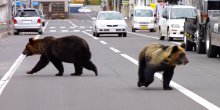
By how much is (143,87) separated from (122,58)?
9.71m

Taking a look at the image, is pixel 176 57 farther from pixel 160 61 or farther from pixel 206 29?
pixel 206 29

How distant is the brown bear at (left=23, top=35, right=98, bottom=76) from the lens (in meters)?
17.3

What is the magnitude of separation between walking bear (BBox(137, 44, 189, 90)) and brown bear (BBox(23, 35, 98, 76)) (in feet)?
10.4

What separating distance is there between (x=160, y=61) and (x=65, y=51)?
4.21m

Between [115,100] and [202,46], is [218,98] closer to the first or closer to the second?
[115,100]

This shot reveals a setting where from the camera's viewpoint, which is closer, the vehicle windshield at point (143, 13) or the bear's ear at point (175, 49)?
the bear's ear at point (175, 49)

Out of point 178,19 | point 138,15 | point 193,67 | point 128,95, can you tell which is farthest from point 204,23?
point 138,15

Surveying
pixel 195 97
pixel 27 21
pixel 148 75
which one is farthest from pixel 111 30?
pixel 195 97

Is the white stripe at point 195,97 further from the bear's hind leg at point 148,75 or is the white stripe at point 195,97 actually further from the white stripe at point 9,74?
the white stripe at point 9,74

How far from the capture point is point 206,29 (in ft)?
87.0

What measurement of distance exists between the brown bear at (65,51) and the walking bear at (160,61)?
3.16 metres

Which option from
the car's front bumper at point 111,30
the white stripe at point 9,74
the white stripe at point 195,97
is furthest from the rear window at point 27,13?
the white stripe at point 195,97

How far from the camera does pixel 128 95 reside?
13.5 metres

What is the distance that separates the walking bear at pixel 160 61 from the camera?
44.4 feet
